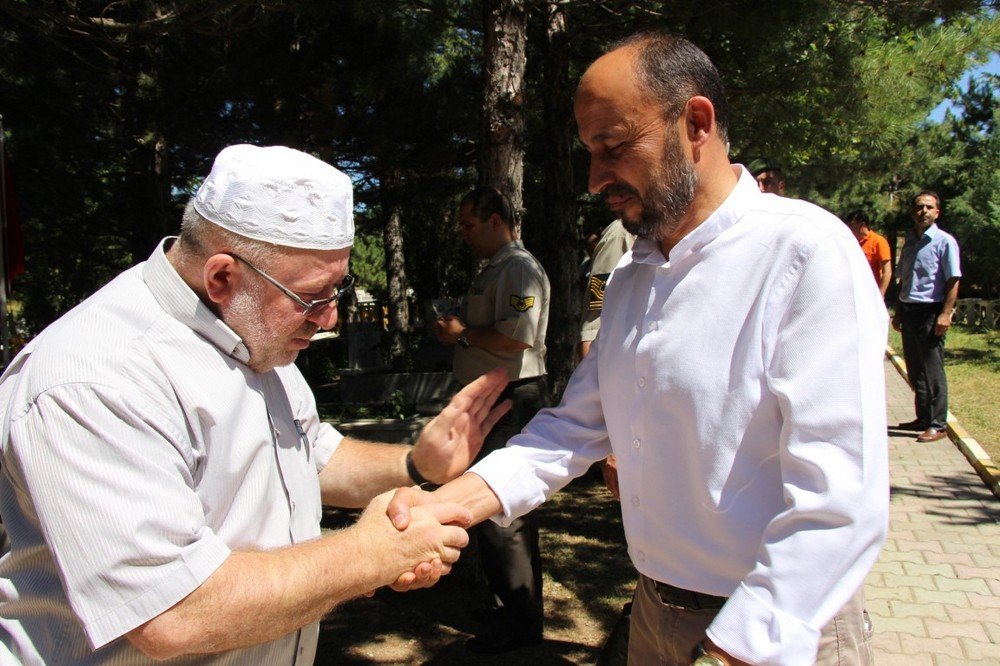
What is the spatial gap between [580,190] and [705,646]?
10.0m

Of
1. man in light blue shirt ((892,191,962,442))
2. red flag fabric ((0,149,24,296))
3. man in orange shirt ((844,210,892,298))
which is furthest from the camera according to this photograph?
man in orange shirt ((844,210,892,298))

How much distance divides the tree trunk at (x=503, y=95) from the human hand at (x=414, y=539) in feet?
10.3

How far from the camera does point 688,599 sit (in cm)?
187

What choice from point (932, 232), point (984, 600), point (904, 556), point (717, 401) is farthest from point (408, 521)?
point (932, 232)

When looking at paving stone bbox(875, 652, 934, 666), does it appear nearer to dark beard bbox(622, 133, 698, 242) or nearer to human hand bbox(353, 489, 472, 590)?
human hand bbox(353, 489, 472, 590)

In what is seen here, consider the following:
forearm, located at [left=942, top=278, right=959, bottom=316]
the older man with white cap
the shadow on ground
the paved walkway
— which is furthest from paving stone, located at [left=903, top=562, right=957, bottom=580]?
the older man with white cap

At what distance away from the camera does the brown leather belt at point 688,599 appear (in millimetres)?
1830

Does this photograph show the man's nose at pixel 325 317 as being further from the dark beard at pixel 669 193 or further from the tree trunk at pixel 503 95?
the tree trunk at pixel 503 95

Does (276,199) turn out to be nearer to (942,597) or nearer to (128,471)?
(128,471)

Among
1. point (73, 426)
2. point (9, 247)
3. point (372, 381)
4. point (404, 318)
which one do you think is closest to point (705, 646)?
point (73, 426)

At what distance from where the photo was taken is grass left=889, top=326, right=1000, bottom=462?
28.0ft

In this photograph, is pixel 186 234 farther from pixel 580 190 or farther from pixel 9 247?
pixel 580 190

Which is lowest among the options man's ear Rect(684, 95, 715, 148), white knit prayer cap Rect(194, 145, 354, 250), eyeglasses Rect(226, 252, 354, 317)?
eyeglasses Rect(226, 252, 354, 317)

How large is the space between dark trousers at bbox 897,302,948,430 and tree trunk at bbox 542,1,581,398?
3.26 m
